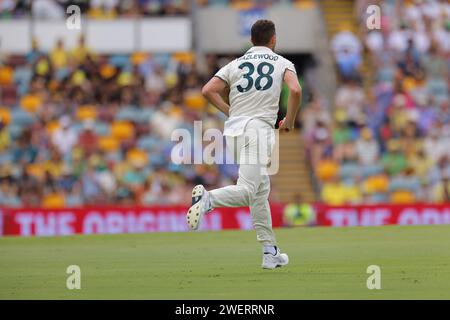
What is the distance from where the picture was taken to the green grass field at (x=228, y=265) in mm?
9602

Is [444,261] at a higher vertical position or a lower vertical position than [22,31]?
lower

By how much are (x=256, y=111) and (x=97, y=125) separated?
37.9 ft

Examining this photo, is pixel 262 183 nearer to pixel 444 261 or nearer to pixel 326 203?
pixel 444 261

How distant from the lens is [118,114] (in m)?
22.3

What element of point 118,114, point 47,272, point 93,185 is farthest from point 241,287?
point 118,114

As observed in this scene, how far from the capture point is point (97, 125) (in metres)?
22.0

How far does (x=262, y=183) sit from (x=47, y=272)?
89.4 inches

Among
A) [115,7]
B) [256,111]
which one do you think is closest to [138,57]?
[115,7]

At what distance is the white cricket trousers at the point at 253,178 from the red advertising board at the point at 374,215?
28.9 feet

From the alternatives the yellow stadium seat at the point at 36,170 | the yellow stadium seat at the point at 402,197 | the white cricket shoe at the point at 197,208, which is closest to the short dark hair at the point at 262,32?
the white cricket shoe at the point at 197,208

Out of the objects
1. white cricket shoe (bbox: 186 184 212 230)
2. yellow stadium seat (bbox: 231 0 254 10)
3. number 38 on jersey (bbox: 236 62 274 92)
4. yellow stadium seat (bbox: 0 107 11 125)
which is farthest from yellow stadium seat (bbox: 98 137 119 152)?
white cricket shoe (bbox: 186 184 212 230)

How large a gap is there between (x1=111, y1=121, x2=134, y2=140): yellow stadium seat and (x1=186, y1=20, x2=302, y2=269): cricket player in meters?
11.1

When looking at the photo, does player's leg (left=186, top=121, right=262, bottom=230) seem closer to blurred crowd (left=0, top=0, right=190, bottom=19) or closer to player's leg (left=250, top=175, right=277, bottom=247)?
player's leg (left=250, top=175, right=277, bottom=247)

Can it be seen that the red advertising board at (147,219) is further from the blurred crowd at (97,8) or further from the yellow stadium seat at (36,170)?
the blurred crowd at (97,8)
